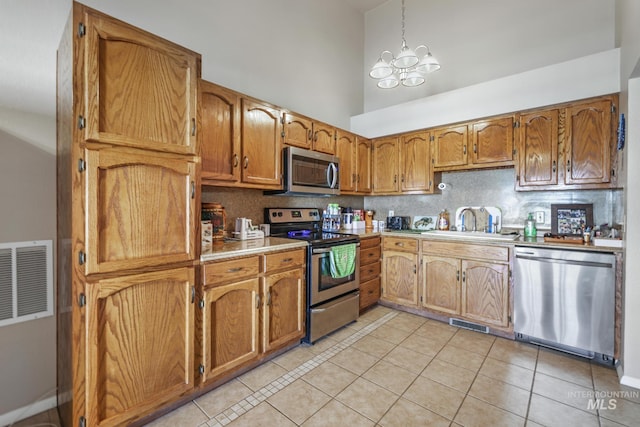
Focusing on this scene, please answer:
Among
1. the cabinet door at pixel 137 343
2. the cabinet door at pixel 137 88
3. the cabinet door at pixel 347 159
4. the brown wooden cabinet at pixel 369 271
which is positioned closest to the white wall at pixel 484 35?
the cabinet door at pixel 347 159

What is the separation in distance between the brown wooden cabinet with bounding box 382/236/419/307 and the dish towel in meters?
0.68

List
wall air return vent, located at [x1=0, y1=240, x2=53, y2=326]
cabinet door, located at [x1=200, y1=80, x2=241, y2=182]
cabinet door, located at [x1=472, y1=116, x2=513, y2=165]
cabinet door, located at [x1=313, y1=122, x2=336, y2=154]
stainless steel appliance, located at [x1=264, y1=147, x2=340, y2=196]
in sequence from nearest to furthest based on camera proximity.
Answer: wall air return vent, located at [x1=0, y1=240, x2=53, y2=326] < cabinet door, located at [x1=200, y1=80, x2=241, y2=182] < stainless steel appliance, located at [x1=264, y1=147, x2=340, y2=196] < cabinet door, located at [x1=472, y1=116, x2=513, y2=165] < cabinet door, located at [x1=313, y1=122, x2=336, y2=154]

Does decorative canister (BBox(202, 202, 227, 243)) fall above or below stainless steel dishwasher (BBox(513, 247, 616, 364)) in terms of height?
above

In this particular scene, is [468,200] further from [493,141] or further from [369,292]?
[369,292]

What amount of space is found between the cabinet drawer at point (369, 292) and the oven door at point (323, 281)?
37 centimetres

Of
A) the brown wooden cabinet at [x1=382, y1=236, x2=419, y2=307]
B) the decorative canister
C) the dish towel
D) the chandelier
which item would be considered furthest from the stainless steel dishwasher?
the decorative canister

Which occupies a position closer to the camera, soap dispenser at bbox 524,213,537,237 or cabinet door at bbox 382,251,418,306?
soap dispenser at bbox 524,213,537,237

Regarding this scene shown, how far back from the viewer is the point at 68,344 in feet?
4.81

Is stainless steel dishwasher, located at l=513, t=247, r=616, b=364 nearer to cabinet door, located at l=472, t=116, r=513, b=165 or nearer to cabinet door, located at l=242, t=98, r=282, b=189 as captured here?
cabinet door, located at l=472, t=116, r=513, b=165

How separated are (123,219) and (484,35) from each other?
4.16 meters

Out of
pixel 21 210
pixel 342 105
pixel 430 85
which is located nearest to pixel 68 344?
pixel 21 210

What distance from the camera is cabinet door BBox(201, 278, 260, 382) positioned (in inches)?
72.0

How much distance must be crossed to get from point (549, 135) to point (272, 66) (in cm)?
286

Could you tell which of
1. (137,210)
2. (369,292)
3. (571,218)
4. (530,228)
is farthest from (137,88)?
(571,218)
